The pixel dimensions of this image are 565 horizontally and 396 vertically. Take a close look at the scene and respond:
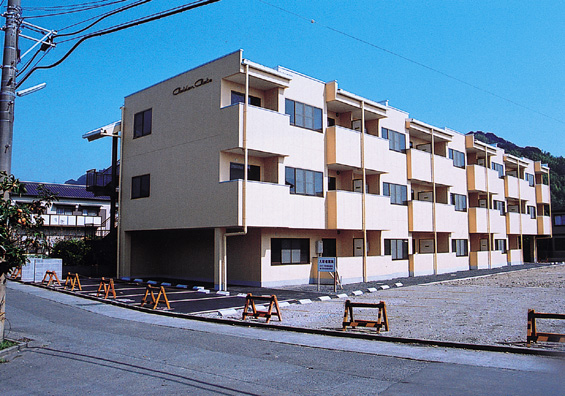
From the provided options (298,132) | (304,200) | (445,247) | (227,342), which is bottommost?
(227,342)

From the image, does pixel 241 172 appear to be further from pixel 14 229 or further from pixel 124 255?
pixel 14 229

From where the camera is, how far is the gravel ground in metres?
12.2

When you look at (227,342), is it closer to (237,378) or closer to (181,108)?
(237,378)

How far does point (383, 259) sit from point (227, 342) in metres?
20.1

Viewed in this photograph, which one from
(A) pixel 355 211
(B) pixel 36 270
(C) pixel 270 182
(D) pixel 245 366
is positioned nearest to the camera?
(D) pixel 245 366

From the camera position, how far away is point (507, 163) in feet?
167

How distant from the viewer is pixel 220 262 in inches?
898

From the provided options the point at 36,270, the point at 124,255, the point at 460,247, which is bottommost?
the point at 36,270

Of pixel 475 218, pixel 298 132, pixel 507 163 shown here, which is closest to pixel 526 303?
pixel 298 132

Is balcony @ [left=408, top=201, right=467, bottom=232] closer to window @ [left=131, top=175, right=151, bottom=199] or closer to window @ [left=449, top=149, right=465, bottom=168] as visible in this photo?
window @ [left=449, top=149, right=465, bottom=168]

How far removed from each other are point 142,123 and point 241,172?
8.41 meters

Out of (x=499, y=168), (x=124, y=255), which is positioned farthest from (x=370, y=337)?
(x=499, y=168)

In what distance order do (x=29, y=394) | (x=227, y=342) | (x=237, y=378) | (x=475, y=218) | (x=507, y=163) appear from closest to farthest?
(x=29, y=394)
(x=237, y=378)
(x=227, y=342)
(x=475, y=218)
(x=507, y=163)

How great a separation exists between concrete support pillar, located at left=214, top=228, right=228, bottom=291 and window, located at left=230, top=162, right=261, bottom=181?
2734 mm
